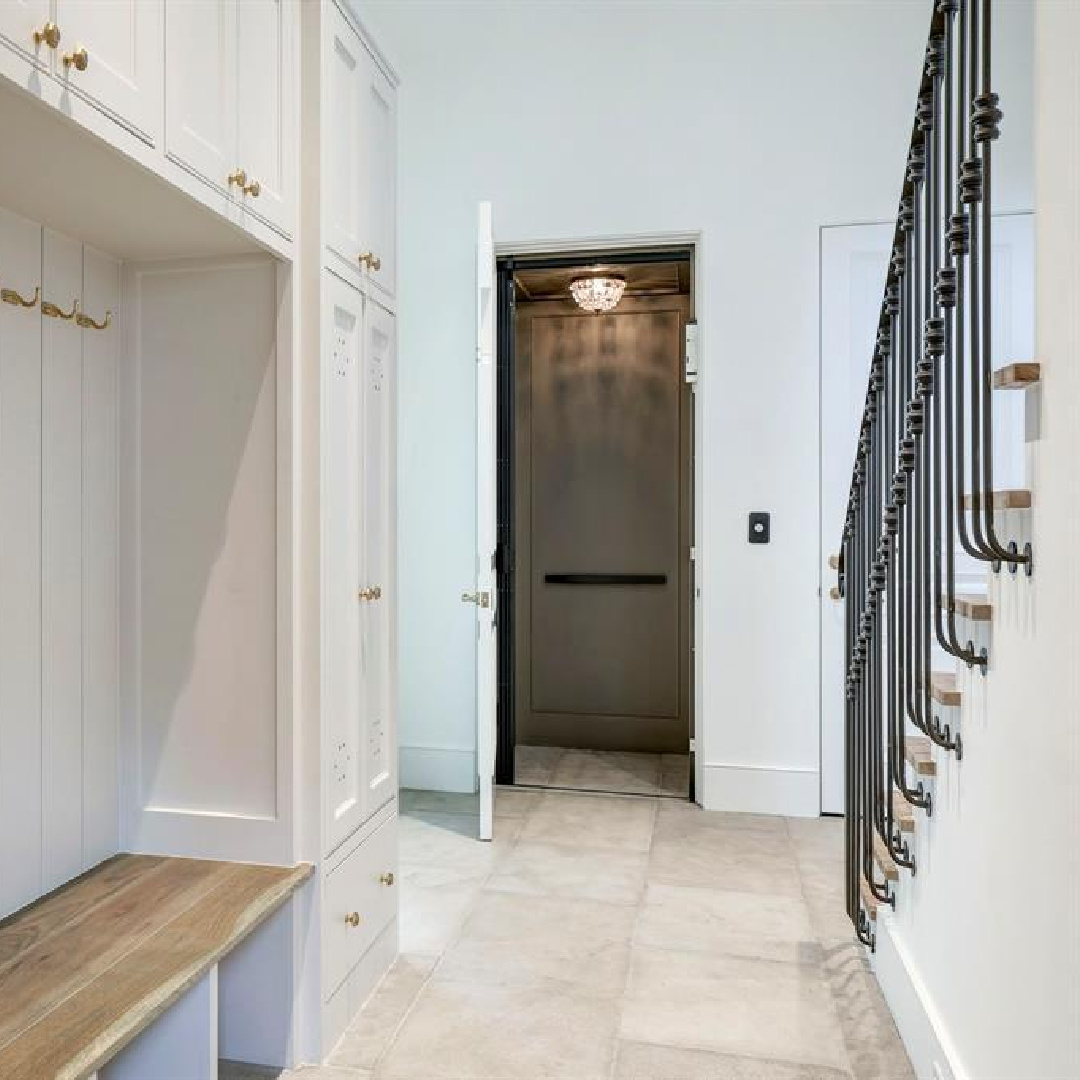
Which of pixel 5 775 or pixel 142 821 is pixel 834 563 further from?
pixel 5 775

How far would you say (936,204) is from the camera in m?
1.60

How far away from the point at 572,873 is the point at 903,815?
1.22m

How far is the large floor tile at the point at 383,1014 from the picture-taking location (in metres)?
1.83

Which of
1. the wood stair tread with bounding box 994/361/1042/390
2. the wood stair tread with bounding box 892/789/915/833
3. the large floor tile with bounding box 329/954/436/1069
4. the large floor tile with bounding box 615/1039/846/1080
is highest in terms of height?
the wood stair tread with bounding box 994/361/1042/390

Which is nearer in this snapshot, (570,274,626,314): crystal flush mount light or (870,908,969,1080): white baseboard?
(870,908,969,1080): white baseboard

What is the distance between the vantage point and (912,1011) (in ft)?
5.96

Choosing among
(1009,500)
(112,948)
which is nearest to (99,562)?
(112,948)

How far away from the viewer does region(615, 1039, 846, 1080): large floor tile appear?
69.4 inches

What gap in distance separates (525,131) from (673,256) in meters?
0.82

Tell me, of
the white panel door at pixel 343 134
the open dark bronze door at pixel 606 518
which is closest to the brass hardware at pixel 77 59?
the white panel door at pixel 343 134

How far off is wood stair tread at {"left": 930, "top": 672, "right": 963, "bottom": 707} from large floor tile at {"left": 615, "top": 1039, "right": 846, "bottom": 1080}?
0.82m

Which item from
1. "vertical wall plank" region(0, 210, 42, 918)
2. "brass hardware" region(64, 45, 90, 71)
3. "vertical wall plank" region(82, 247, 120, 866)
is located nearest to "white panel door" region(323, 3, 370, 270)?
"vertical wall plank" region(82, 247, 120, 866)

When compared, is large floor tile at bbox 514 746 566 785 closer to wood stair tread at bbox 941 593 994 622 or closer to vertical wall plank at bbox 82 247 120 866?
vertical wall plank at bbox 82 247 120 866

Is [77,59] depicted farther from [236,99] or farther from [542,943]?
[542,943]
